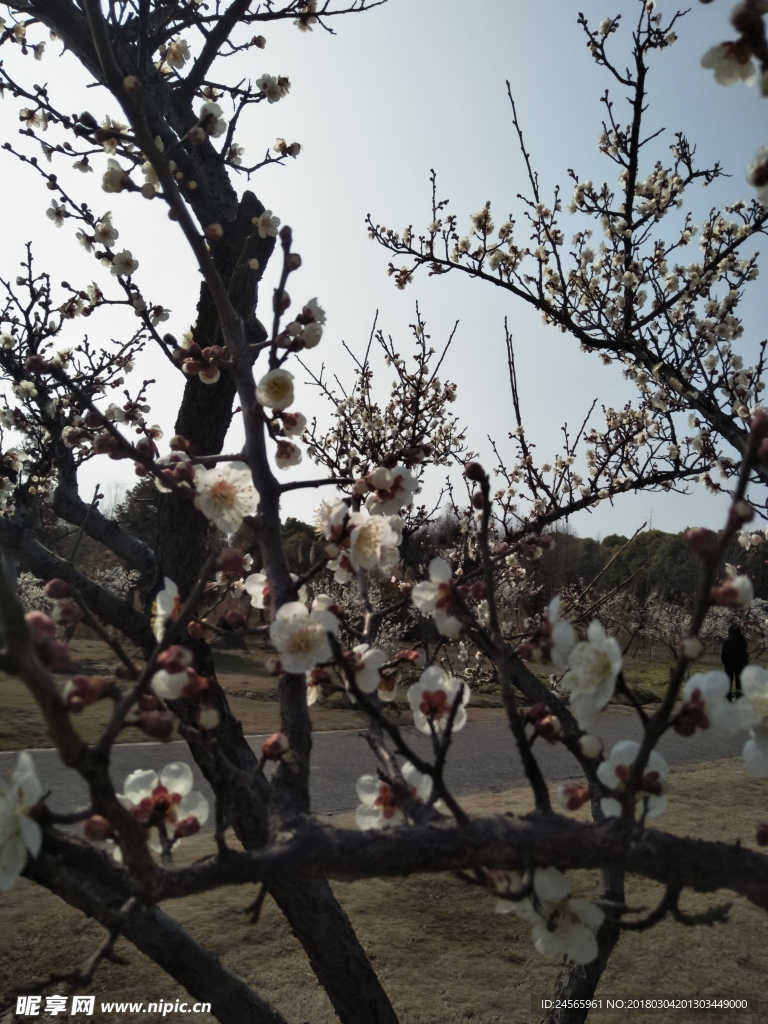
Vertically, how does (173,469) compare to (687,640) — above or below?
above

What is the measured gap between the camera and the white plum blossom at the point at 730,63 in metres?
0.96

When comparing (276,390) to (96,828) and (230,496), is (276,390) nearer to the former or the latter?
(230,496)

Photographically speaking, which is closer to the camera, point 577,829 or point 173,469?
point 577,829

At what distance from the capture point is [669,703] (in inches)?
31.4

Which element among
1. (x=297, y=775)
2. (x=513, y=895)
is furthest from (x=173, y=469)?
(x=513, y=895)

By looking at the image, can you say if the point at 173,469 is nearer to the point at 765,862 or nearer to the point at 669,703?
the point at 669,703

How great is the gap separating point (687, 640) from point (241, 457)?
0.86 metres

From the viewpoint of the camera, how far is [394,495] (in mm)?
1361

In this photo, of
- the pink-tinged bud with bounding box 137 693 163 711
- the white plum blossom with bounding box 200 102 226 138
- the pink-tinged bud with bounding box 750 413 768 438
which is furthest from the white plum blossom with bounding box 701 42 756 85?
the white plum blossom with bounding box 200 102 226 138

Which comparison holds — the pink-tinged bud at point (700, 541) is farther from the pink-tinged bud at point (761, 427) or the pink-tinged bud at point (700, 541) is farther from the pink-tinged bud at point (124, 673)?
the pink-tinged bud at point (124, 673)

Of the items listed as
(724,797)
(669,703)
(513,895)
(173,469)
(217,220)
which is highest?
(217,220)

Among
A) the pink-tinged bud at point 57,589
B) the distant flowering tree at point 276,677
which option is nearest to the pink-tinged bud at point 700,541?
the distant flowering tree at point 276,677

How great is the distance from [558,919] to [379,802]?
311 millimetres

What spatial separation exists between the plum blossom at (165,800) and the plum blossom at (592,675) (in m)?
0.58
